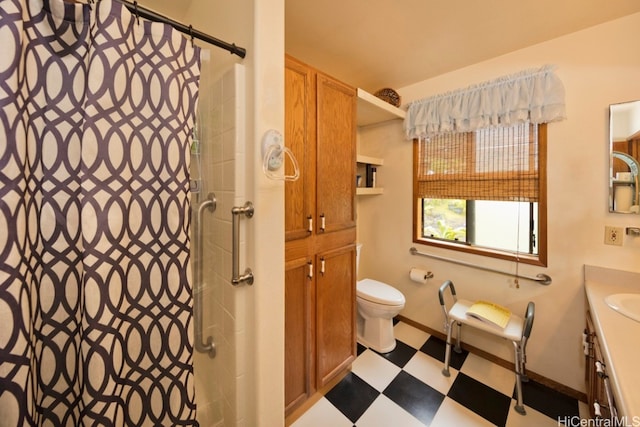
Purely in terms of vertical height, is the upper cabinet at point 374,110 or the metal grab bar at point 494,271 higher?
the upper cabinet at point 374,110

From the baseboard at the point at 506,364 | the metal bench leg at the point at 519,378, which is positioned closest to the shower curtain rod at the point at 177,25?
the metal bench leg at the point at 519,378

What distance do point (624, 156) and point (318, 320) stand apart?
207cm

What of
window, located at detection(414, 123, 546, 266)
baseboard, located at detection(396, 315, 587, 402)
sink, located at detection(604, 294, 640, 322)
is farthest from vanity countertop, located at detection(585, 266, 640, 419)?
baseboard, located at detection(396, 315, 587, 402)

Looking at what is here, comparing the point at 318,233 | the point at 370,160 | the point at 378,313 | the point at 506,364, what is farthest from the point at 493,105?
the point at 506,364

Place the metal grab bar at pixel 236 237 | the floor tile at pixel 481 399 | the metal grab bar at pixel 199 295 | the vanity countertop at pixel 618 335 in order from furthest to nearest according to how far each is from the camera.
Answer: the floor tile at pixel 481 399 < the metal grab bar at pixel 199 295 < the metal grab bar at pixel 236 237 < the vanity countertop at pixel 618 335

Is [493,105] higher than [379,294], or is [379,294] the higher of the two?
[493,105]

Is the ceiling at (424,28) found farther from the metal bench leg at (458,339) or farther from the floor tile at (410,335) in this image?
the floor tile at (410,335)

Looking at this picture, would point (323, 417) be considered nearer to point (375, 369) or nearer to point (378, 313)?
point (375, 369)

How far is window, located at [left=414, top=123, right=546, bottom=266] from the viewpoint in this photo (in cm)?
167

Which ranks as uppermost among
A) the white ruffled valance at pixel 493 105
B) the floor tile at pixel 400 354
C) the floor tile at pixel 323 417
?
the white ruffled valance at pixel 493 105

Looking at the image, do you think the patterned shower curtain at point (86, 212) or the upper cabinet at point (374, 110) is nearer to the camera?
the patterned shower curtain at point (86, 212)

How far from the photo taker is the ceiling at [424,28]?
1.30 metres

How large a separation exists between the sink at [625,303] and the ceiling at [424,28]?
1587 millimetres

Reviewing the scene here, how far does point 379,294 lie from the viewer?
1.95m
